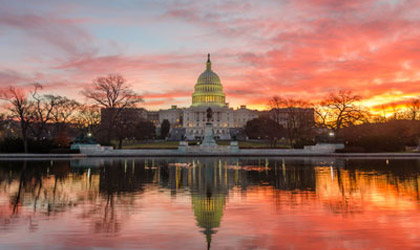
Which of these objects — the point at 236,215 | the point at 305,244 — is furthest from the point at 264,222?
the point at 305,244

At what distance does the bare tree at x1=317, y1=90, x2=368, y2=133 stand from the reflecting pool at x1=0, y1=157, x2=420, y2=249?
42.0 metres

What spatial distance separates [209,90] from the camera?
154125mm

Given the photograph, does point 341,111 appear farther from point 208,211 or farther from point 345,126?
point 208,211

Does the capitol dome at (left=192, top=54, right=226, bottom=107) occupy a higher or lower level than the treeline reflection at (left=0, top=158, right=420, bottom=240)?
higher

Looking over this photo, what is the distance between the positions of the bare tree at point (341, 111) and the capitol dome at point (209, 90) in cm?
9198

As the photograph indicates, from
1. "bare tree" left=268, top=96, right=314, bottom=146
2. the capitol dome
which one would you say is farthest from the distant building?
"bare tree" left=268, top=96, right=314, bottom=146

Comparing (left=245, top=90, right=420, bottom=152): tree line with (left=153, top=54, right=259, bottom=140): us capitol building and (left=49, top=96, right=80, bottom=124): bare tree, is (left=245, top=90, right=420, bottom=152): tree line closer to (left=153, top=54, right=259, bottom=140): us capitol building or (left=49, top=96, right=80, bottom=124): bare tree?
(left=49, top=96, right=80, bottom=124): bare tree

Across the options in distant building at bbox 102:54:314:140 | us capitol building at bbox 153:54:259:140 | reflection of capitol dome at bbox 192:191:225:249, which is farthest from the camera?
us capitol building at bbox 153:54:259:140

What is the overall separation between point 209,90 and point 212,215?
144 metres

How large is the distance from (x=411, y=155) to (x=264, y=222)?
35902 millimetres

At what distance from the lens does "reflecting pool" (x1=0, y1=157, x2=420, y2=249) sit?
841cm

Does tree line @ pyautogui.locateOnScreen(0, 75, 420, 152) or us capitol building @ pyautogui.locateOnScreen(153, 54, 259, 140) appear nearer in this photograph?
tree line @ pyautogui.locateOnScreen(0, 75, 420, 152)

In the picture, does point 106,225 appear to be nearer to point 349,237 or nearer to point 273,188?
point 349,237

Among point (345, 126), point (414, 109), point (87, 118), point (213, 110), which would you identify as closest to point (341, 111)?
point (345, 126)
